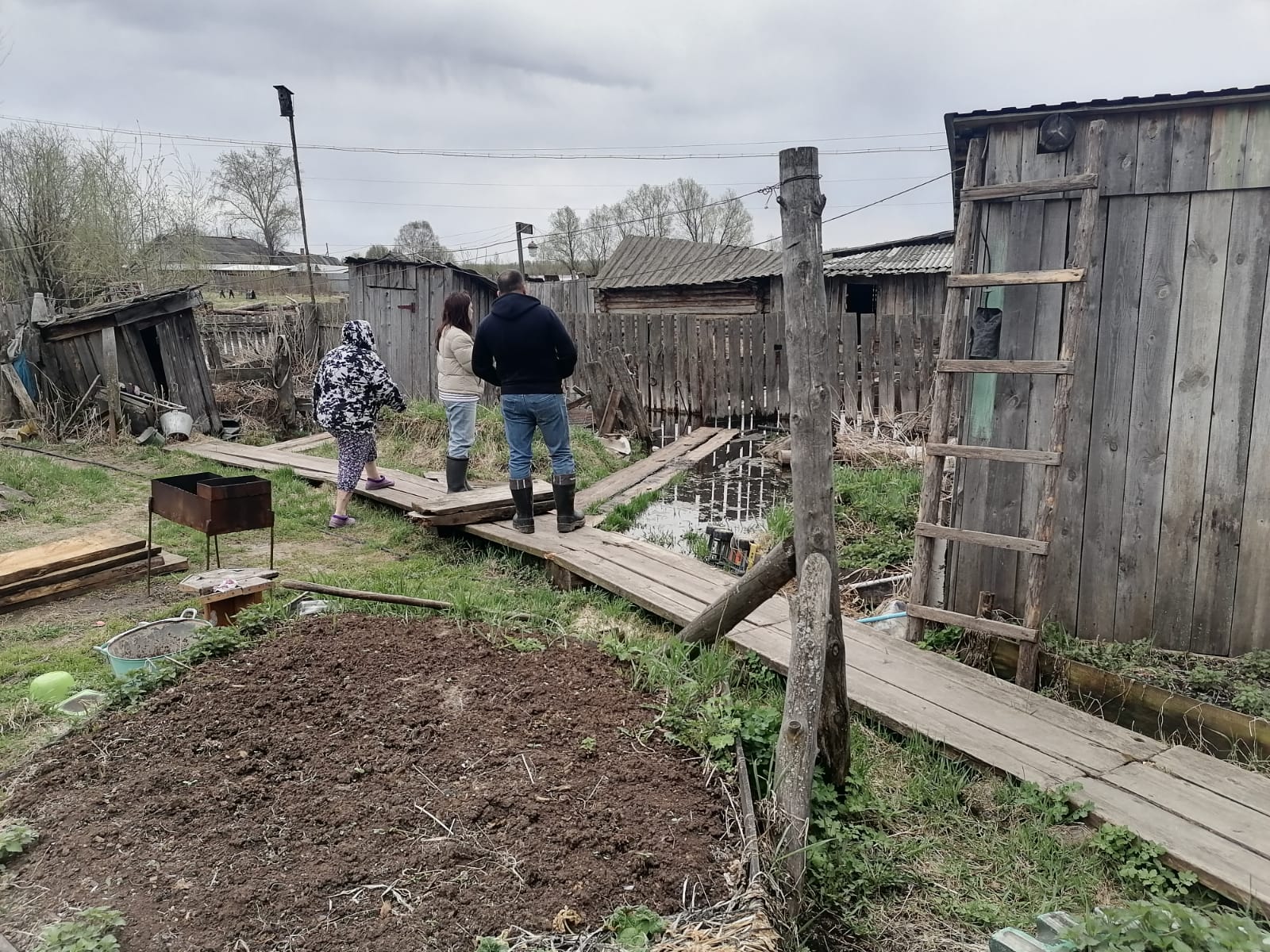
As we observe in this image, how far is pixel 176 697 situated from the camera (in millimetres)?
3490

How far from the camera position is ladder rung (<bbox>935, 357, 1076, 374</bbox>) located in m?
4.02

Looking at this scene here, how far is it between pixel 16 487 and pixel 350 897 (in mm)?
8178

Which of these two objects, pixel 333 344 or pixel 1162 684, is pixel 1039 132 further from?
pixel 333 344

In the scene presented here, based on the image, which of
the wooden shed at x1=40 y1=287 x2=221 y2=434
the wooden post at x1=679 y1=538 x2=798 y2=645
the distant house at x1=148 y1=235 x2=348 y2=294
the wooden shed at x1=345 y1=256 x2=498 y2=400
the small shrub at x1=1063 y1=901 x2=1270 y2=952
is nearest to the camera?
the small shrub at x1=1063 y1=901 x2=1270 y2=952

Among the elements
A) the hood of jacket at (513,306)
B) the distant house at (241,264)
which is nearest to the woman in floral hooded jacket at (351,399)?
the hood of jacket at (513,306)

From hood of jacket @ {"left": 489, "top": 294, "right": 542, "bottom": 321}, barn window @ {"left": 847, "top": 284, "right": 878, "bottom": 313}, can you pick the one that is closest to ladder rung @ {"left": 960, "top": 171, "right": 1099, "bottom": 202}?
hood of jacket @ {"left": 489, "top": 294, "right": 542, "bottom": 321}

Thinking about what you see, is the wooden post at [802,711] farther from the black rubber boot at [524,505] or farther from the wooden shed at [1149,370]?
the black rubber boot at [524,505]

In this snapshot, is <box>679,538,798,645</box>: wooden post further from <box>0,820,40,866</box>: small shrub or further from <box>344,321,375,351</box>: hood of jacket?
<box>344,321,375,351</box>: hood of jacket

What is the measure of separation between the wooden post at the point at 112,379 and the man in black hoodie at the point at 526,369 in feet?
25.0

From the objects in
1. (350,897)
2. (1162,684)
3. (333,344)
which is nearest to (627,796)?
(350,897)

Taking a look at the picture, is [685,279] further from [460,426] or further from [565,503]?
[565,503]

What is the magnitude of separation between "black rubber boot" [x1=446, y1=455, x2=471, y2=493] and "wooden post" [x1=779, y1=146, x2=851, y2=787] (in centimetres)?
478

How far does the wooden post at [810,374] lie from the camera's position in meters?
2.79

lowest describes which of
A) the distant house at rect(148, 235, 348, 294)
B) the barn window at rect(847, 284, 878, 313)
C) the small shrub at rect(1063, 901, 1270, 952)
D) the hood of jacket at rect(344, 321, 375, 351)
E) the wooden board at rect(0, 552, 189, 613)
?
the wooden board at rect(0, 552, 189, 613)
